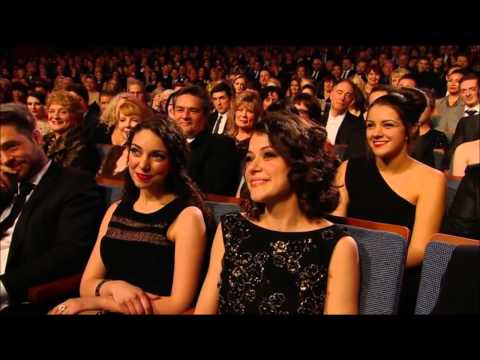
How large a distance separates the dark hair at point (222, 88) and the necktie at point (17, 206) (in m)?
1.53

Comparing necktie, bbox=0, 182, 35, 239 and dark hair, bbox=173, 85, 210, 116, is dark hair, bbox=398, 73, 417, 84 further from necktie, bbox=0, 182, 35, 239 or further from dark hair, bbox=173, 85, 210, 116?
necktie, bbox=0, 182, 35, 239


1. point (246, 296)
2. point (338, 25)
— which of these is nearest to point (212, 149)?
point (338, 25)

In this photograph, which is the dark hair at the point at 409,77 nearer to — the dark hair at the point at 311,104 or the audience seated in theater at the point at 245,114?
the dark hair at the point at 311,104

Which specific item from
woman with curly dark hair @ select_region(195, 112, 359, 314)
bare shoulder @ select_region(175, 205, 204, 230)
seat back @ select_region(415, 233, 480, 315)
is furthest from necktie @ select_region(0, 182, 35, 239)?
seat back @ select_region(415, 233, 480, 315)

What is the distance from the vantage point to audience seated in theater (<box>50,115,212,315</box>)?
3.85ft

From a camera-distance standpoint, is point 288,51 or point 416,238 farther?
point 288,51

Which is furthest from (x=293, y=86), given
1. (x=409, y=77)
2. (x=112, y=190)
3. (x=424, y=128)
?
(x=112, y=190)

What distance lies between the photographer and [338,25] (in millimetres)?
1657

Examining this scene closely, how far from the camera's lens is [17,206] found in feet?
4.28

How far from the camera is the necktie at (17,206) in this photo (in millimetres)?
1297

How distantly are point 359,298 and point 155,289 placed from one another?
17.8 inches

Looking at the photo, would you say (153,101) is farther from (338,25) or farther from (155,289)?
(155,289)

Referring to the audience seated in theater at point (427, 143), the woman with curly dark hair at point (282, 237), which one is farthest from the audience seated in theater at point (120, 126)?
the audience seated in theater at point (427, 143)

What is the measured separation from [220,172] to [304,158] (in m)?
0.80
